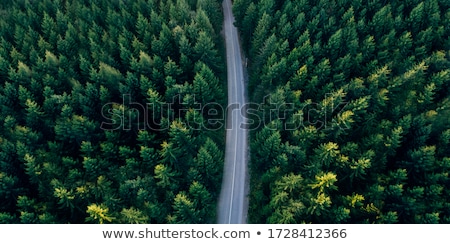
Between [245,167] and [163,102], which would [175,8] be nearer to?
[163,102]

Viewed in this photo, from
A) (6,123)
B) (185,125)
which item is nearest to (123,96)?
(185,125)

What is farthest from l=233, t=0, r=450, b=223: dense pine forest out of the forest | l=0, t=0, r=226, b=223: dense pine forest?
l=0, t=0, r=226, b=223: dense pine forest

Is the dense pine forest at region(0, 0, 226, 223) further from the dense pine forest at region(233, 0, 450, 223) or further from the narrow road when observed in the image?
the dense pine forest at region(233, 0, 450, 223)

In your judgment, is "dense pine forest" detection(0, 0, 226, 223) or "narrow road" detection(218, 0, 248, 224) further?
"narrow road" detection(218, 0, 248, 224)

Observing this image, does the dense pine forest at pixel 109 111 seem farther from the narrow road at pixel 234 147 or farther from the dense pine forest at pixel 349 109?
the dense pine forest at pixel 349 109

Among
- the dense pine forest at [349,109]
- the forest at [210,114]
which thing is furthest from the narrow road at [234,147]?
the dense pine forest at [349,109]
